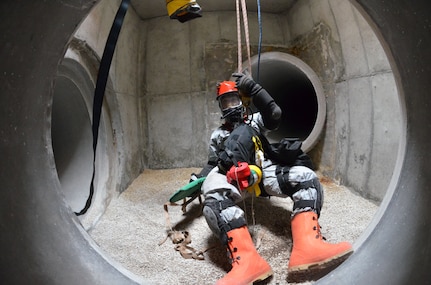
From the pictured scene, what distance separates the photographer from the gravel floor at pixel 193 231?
6.26ft

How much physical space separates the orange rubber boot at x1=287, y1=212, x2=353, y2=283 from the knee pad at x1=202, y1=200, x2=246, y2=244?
35 centimetres

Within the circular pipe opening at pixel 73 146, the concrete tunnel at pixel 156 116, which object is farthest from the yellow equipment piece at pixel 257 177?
the circular pipe opening at pixel 73 146

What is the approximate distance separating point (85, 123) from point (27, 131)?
1.70m

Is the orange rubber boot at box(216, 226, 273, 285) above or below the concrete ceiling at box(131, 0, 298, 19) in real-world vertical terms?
below

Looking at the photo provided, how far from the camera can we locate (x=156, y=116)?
3.98 meters

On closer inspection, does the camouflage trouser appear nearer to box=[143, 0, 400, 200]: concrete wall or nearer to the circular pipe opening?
box=[143, 0, 400, 200]: concrete wall

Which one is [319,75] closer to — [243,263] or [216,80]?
[216,80]

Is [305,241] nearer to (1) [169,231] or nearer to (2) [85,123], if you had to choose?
(1) [169,231]

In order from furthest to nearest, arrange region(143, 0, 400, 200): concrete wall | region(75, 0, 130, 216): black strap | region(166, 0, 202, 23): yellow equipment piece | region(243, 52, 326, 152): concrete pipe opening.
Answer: region(243, 52, 326, 152): concrete pipe opening, region(143, 0, 400, 200): concrete wall, region(166, 0, 202, 23): yellow equipment piece, region(75, 0, 130, 216): black strap

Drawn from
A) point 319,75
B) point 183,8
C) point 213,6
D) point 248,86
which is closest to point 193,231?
point 248,86

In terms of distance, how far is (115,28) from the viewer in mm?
1498

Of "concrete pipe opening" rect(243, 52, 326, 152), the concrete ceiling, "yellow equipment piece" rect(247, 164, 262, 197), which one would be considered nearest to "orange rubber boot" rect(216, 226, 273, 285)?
"yellow equipment piece" rect(247, 164, 262, 197)

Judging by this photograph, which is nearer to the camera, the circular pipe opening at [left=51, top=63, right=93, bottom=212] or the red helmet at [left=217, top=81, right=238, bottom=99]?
the red helmet at [left=217, top=81, right=238, bottom=99]

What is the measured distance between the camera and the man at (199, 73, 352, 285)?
5.57 ft
